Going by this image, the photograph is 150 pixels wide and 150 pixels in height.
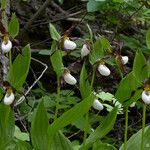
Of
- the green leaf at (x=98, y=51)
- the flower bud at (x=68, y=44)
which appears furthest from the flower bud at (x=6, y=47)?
the green leaf at (x=98, y=51)

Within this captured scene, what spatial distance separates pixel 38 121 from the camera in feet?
6.44

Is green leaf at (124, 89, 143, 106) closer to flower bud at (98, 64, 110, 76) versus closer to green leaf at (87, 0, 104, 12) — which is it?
flower bud at (98, 64, 110, 76)

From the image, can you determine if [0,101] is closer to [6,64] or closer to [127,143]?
[6,64]

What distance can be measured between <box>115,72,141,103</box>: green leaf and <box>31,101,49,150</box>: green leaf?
1.19 ft

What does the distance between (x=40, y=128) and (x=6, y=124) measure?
0.17 m

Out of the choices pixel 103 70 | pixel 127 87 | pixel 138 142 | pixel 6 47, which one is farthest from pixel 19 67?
pixel 138 142

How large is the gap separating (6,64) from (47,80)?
0.85m

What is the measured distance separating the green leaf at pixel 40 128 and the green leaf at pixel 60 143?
0.05m

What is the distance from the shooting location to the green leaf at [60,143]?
2.02 metres

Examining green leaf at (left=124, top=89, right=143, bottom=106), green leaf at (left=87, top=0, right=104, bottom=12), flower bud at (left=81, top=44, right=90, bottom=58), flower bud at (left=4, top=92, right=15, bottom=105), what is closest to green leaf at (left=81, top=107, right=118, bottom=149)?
green leaf at (left=124, top=89, right=143, bottom=106)

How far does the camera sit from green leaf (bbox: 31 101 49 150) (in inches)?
76.9

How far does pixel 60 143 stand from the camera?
2031mm

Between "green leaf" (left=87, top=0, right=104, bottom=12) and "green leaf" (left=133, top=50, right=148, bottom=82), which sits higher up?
"green leaf" (left=87, top=0, right=104, bottom=12)

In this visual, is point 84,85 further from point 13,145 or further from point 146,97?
point 13,145
